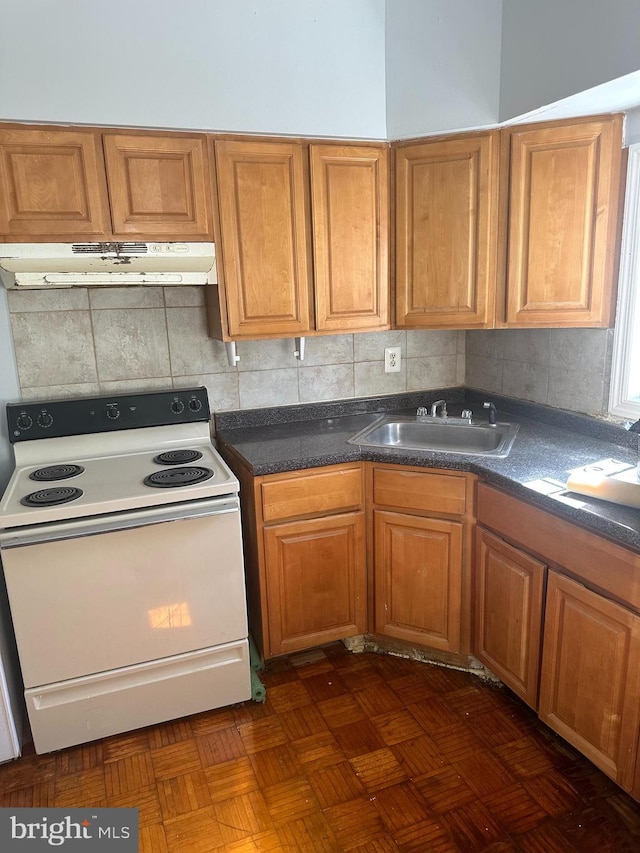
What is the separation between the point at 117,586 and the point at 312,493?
73 cm

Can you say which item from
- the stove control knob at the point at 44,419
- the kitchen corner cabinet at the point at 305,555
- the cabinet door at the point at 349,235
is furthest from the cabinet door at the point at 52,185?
the kitchen corner cabinet at the point at 305,555

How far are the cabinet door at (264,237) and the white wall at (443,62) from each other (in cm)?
46

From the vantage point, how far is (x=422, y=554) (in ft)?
7.45

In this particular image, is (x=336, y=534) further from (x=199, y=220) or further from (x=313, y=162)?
(x=313, y=162)

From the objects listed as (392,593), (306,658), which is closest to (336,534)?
(392,593)

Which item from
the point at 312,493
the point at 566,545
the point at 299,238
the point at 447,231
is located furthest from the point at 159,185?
the point at 566,545

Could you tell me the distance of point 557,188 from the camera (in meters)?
2.09

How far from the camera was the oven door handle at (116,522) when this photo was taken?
1.82 m

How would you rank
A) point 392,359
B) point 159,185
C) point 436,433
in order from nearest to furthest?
1. point 159,185
2. point 436,433
3. point 392,359

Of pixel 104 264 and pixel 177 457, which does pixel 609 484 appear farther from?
pixel 104 264

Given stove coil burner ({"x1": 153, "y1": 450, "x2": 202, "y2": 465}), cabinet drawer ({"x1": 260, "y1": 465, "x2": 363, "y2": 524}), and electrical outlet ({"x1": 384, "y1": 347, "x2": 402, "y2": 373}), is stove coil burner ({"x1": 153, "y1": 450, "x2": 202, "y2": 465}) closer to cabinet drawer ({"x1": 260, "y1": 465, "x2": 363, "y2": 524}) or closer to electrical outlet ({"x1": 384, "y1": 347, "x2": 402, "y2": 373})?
cabinet drawer ({"x1": 260, "y1": 465, "x2": 363, "y2": 524})

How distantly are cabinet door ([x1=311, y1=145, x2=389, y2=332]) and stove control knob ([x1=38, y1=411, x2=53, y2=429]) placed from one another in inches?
42.6

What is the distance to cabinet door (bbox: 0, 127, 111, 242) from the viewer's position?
1.90 metres

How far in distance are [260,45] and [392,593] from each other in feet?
6.65
